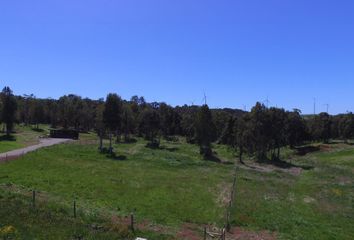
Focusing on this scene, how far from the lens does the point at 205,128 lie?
319 feet

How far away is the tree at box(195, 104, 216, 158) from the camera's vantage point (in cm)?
9694

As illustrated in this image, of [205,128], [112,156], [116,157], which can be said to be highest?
[205,128]

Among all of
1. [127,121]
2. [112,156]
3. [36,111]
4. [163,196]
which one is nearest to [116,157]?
[112,156]

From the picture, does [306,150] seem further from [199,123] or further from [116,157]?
[116,157]

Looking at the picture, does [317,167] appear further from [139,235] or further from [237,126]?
[139,235]

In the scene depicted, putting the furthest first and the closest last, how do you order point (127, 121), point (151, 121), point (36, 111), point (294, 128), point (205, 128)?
1. point (36, 111)
2. point (294, 128)
3. point (127, 121)
4. point (151, 121)
5. point (205, 128)

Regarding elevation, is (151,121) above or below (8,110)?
below

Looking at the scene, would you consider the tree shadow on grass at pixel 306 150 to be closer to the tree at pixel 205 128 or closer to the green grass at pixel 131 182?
the tree at pixel 205 128

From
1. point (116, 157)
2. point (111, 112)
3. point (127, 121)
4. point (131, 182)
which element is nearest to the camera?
point (131, 182)

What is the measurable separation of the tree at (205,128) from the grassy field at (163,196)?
548 inches

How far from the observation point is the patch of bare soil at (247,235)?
3596 centimetres

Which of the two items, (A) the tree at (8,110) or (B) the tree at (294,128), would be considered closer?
(A) the tree at (8,110)

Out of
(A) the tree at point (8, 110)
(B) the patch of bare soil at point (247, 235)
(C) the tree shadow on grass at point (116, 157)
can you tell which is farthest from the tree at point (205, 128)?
(B) the patch of bare soil at point (247, 235)

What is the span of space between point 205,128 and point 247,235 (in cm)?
6078
